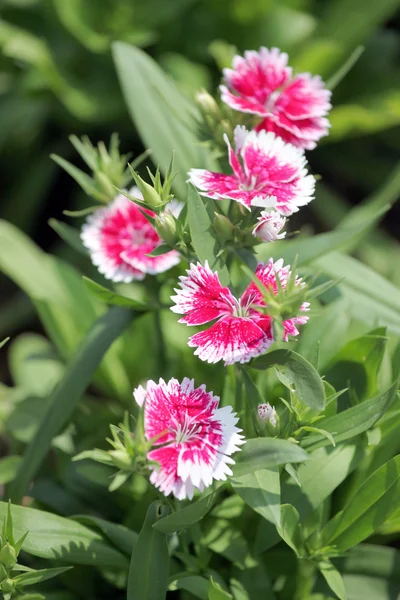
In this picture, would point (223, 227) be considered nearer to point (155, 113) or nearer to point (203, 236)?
point (203, 236)

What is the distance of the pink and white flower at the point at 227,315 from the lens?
0.83m

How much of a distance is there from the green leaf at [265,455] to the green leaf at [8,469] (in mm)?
519

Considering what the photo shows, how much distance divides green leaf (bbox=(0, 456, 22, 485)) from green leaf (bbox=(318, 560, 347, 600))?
1.72 ft

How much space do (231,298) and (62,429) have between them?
0.45 meters

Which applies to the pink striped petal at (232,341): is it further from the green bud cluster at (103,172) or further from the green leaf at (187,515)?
the green bud cluster at (103,172)

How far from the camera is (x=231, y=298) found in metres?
0.87

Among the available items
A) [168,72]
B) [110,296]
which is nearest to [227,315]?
[110,296]

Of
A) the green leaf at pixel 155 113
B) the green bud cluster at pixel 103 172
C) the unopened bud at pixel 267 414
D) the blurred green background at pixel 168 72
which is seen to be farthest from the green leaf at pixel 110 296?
the blurred green background at pixel 168 72

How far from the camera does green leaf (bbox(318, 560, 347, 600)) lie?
1.00m

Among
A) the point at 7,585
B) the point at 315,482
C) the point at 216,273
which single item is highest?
the point at 216,273

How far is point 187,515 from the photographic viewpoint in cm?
87

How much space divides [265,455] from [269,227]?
267 mm

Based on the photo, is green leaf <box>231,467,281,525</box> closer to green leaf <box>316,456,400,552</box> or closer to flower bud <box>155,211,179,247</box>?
green leaf <box>316,456,400,552</box>

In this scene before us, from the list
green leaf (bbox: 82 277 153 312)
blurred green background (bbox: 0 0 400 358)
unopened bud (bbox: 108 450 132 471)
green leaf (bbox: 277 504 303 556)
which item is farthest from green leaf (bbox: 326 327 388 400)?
blurred green background (bbox: 0 0 400 358)
